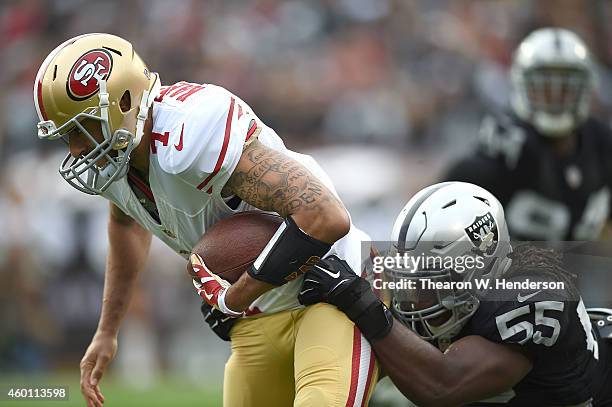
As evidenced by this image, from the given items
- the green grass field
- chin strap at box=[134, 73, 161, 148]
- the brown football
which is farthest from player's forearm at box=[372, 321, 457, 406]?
the green grass field

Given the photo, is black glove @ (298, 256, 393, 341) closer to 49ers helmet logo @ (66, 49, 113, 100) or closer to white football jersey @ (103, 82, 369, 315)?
white football jersey @ (103, 82, 369, 315)

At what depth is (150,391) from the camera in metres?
7.13

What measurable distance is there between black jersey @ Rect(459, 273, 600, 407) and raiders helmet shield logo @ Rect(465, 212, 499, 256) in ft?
0.39

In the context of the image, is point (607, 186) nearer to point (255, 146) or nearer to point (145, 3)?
point (255, 146)

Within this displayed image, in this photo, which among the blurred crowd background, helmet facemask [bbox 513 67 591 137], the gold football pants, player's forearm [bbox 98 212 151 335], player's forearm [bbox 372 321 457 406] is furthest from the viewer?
the blurred crowd background

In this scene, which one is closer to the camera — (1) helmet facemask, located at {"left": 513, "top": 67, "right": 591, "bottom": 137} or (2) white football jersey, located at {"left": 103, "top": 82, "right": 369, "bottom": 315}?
(2) white football jersey, located at {"left": 103, "top": 82, "right": 369, "bottom": 315}

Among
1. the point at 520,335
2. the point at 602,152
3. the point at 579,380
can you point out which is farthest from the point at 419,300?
the point at 602,152

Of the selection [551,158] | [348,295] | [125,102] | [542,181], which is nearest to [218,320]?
[348,295]

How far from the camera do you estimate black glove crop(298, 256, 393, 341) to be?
312 centimetres

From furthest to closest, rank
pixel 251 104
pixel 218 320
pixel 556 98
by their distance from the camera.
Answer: pixel 251 104 < pixel 556 98 < pixel 218 320

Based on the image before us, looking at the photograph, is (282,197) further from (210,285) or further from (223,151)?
(210,285)

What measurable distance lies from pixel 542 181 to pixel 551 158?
162mm

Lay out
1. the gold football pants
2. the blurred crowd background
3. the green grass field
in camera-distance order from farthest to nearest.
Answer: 1. the blurred crowd background
2. the green grass field
3. the gold football pants

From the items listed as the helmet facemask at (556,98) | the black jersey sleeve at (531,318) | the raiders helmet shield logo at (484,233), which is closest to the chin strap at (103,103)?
the raiders helmet shield logo at (484,233)
